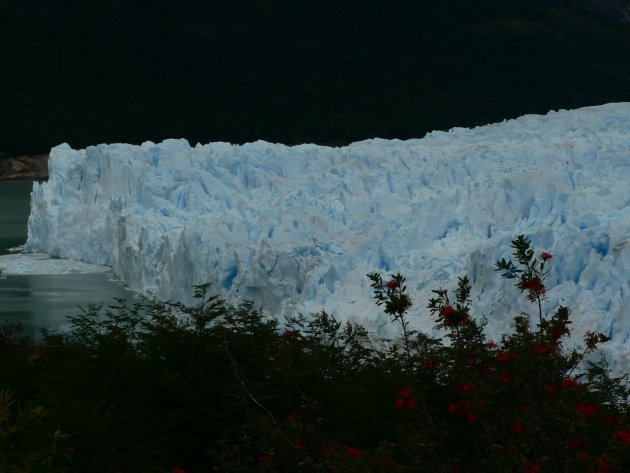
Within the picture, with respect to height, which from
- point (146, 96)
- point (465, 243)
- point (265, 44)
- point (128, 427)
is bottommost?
point (128, 427)

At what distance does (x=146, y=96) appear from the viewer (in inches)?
3521

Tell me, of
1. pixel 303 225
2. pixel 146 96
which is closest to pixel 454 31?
pixel 146 96

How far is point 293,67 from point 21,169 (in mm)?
35229

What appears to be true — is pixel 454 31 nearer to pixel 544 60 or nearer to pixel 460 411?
pixel 544 60

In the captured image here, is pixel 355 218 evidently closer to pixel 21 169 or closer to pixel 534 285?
pixel 534 285

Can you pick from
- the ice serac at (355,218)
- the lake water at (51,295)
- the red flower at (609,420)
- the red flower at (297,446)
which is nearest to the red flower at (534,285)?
the red flower at (609,420)

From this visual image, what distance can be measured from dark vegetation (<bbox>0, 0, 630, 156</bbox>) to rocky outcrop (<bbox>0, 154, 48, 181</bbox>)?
3.24 m

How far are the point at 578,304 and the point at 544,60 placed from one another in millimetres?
90528

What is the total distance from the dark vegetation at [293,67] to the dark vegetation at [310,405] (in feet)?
226

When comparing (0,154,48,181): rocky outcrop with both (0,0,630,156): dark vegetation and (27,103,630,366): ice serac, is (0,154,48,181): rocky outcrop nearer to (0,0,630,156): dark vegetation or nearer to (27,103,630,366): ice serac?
(0,0,630,156): dark vegetation

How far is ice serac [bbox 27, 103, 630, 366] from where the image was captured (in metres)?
15.2

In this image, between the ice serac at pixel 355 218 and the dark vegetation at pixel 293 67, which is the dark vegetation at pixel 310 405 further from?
the dark vegetation at pixel 293 67

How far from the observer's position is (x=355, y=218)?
21578 millimetres

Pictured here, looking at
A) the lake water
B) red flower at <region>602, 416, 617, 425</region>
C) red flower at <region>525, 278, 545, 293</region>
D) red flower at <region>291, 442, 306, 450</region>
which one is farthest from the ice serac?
red flower at <region>291, 442, 306, 450</region>
